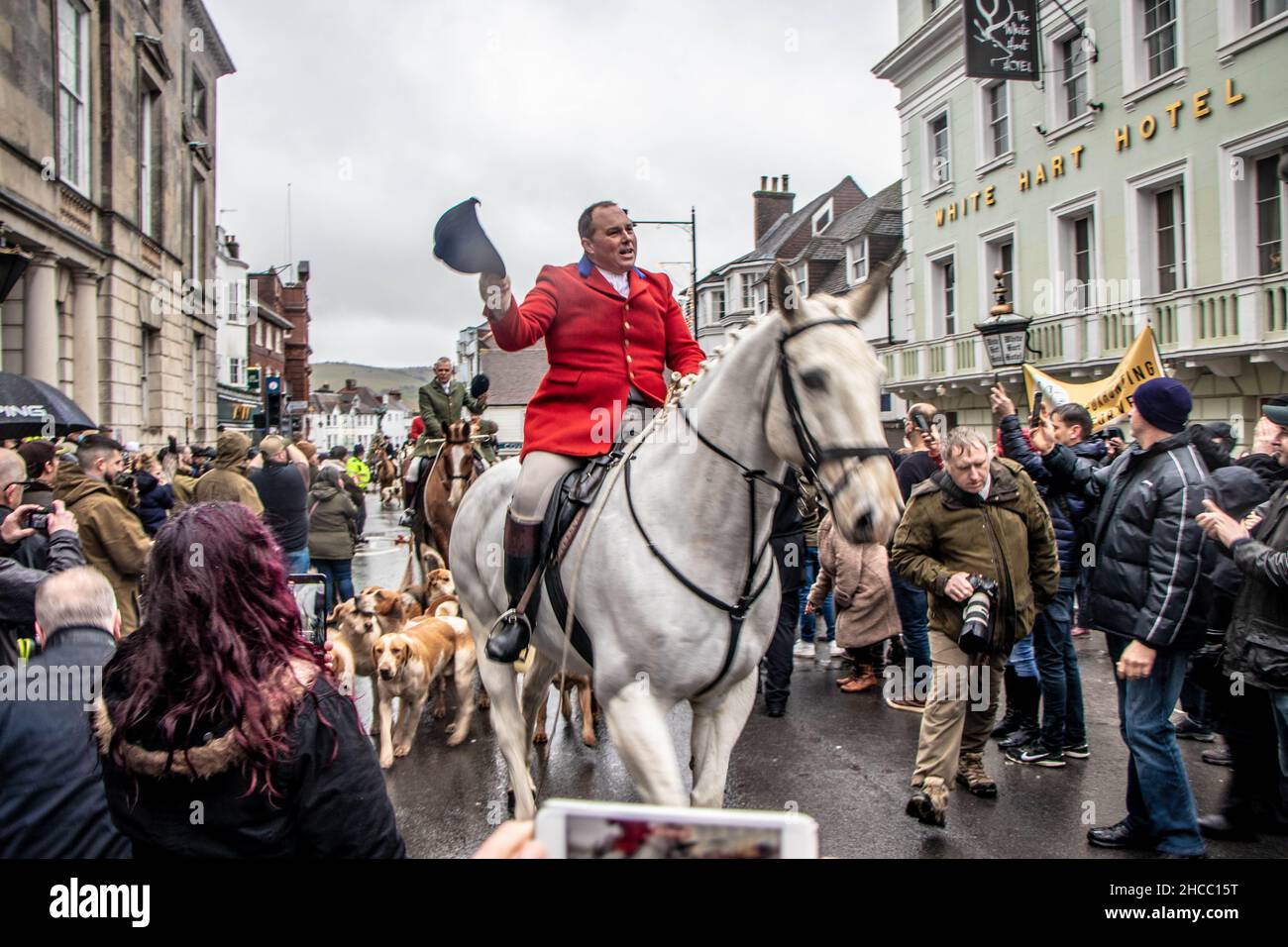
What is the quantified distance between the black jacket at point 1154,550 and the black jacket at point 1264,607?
0.56 ft

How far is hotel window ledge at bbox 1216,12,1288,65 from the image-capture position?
1374 centimetres

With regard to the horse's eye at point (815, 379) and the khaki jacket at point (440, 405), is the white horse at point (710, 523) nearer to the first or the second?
the horse's eye at point (815, 379)

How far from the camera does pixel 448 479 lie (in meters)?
9.03

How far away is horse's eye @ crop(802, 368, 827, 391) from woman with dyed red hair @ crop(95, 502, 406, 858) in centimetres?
180

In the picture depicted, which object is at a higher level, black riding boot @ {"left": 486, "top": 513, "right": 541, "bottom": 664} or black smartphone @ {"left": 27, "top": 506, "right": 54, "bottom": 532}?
black smartphone @ {"left": 27, "top": 506, "right": 54, "bottom": 532}

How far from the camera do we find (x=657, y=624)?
3.36 m

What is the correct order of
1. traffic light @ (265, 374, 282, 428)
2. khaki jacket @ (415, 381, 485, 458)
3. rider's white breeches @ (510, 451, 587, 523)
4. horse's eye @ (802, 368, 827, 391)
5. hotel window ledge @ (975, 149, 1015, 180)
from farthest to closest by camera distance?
traffic light @ (265, 374, 282, 428) < hotel window ledge @ (975, 149, 1015, 180) < khaki jacket @ (415, 381, 485, 458) < rider's white breeches @ (510, 451, 587, 523) < horse's eye @ (802, 368, 827, 391)

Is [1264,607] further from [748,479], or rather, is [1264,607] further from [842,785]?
[842,785]

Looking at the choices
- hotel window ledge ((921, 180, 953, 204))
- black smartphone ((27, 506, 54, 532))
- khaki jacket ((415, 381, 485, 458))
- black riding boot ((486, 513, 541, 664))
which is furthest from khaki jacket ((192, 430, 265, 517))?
hotel window ledge ((921, 180, 953, 204))

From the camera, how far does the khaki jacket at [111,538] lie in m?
5.70

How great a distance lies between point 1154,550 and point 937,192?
70.4 feet

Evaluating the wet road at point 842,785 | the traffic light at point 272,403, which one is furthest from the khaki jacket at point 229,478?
the traffic light at point 272,403

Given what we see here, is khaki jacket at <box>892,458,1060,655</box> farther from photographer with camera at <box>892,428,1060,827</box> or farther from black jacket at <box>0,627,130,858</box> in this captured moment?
black jacket at <box>0,627,130,858</box>
